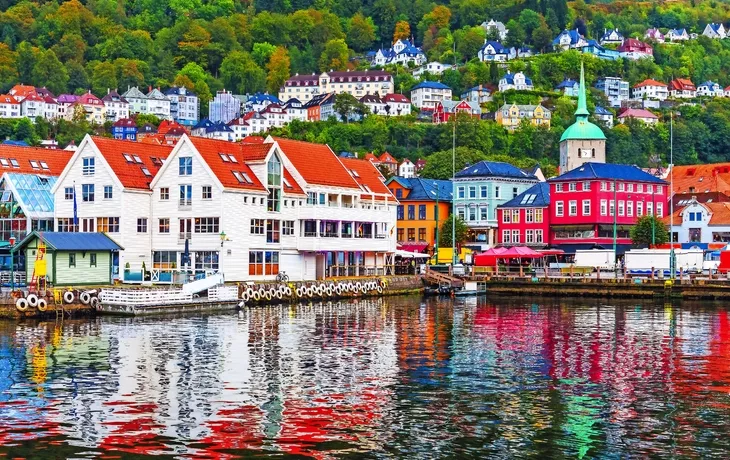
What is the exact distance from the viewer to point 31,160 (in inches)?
3442

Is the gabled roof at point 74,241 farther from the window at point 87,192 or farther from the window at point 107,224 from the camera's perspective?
the window at point 87,192

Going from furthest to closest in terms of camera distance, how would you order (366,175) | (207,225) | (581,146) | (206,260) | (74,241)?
(581,146) < (366,175) < (207,225) < (206,260) < (74,241)

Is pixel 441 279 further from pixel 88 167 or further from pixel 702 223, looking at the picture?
pixel 702 223

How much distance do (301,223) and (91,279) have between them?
19.4 m

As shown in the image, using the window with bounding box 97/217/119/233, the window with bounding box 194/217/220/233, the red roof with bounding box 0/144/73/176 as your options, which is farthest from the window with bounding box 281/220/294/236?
the red roof with bounding box 0/144/73/176

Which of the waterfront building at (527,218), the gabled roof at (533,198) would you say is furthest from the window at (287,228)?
the gabled roof at (533,198)

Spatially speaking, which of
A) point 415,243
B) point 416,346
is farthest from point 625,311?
point 415,243

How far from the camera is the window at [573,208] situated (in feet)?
367

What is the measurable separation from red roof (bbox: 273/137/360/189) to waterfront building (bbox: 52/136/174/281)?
12.1 m

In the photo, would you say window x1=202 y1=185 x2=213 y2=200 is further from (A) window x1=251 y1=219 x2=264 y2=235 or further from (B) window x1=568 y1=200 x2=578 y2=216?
(B) window x1=568 y1=200 x2=578 y2=216

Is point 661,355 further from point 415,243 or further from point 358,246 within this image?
point 415,243

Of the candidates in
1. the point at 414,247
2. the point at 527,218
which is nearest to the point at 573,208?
the point at 527,218

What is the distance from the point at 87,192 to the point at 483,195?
53.2m

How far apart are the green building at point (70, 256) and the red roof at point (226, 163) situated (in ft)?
31.8
